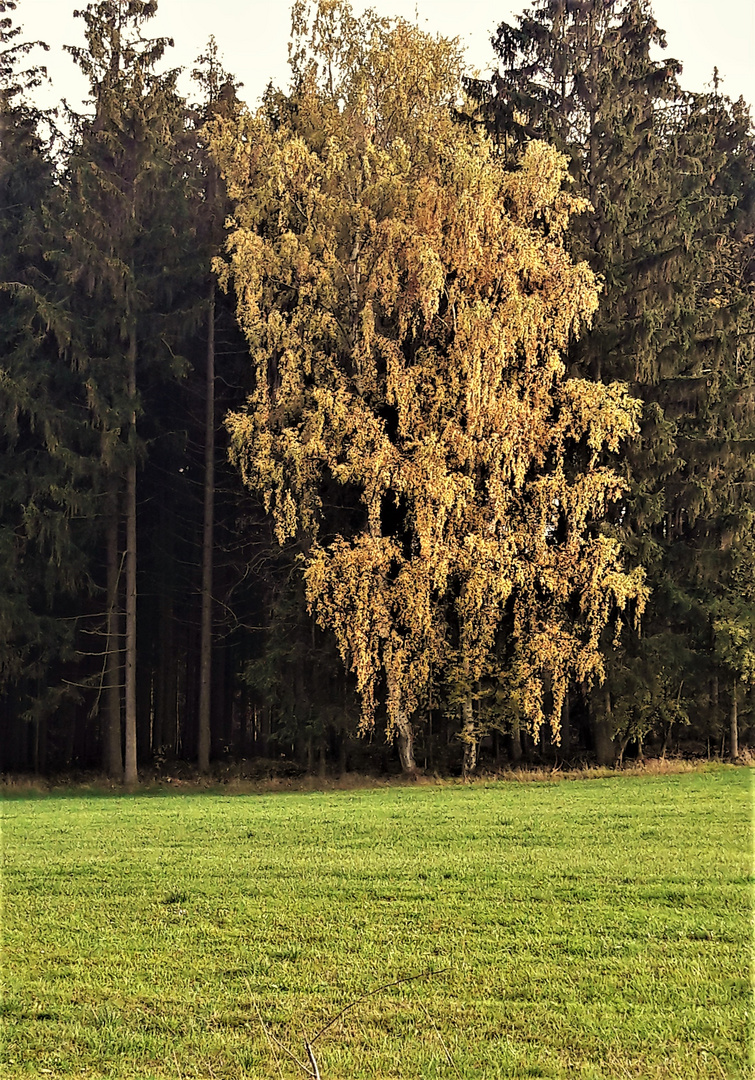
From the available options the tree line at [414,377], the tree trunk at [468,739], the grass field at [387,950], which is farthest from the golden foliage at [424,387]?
the grass field at [387,950]

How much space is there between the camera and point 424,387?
20953mm

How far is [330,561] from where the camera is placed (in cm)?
2077

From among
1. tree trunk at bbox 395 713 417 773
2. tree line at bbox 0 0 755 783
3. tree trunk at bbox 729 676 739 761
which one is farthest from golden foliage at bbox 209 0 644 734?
tree trunk at bbox 729 676 739 761

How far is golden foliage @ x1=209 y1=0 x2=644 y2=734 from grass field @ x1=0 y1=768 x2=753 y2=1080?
25.8 feet

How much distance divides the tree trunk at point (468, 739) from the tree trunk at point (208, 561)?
6.73 metres

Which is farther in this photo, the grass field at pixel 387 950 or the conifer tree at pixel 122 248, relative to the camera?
the conifer tree at pixel 122 248

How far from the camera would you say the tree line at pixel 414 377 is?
2072cm

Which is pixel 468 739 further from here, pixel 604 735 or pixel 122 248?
pixel 122 248

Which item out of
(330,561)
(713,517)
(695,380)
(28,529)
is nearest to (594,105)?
(695,380)

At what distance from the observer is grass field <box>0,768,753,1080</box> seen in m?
5.38

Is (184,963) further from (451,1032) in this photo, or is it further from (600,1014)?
(600,1014)

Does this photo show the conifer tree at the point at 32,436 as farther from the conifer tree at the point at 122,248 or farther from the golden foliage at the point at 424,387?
the golden foliage at the point at 424,387

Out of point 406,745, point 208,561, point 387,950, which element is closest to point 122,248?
point 208,561

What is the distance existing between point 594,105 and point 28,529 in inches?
633
